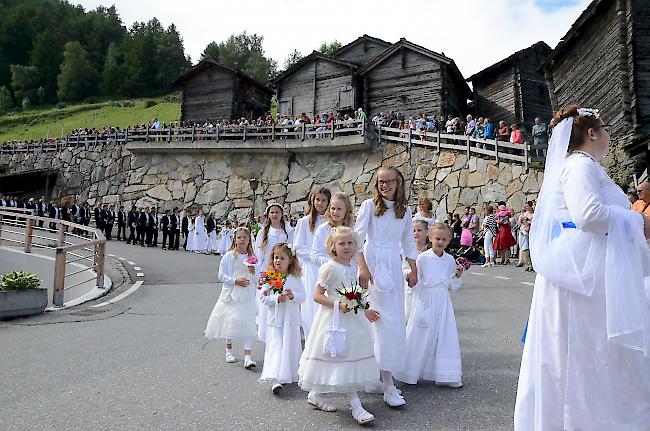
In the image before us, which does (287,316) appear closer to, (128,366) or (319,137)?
(128,366)

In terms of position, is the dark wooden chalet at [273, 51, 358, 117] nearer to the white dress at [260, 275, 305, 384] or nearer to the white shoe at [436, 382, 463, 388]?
the white dress at [260, 275, 305, 384]

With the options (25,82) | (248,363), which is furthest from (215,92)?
(25,82)

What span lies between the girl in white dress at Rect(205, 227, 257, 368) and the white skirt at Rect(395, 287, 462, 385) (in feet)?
6.17

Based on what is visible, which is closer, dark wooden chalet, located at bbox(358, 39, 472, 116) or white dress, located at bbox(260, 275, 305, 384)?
white dress, located at bbox(260, 275, 305, 384)

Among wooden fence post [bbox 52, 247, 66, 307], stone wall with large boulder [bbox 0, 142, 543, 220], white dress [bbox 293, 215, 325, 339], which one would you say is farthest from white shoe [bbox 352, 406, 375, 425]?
stone wall with large boulder [bbox 0, 142, 543, 220]

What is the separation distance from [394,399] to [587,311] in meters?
1.98

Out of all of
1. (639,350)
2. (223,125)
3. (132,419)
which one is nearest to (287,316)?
(132,419)

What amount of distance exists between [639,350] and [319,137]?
1046 inches

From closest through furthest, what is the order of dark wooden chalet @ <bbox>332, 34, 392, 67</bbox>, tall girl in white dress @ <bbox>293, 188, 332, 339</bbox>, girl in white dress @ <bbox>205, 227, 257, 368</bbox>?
girl in white dress @ <bbox>205, 227, 257, 368</bbox>
tall girl in white dress @ <bbox>293, 188, 332, 339</bbox>
dark wooden chalet @ <bbox>332, 34, 392, 67</bbox>

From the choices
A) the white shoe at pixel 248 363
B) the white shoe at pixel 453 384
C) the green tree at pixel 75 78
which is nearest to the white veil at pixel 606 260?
the white shoe at pixel 453 384

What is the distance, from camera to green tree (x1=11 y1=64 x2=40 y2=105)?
8462 centimetres

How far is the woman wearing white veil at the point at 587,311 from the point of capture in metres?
2.93

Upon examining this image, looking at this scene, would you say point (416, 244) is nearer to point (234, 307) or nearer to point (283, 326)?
point (283, 326)

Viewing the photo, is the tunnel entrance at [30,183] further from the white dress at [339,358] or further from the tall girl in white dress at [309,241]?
the white dress at [339,358]
